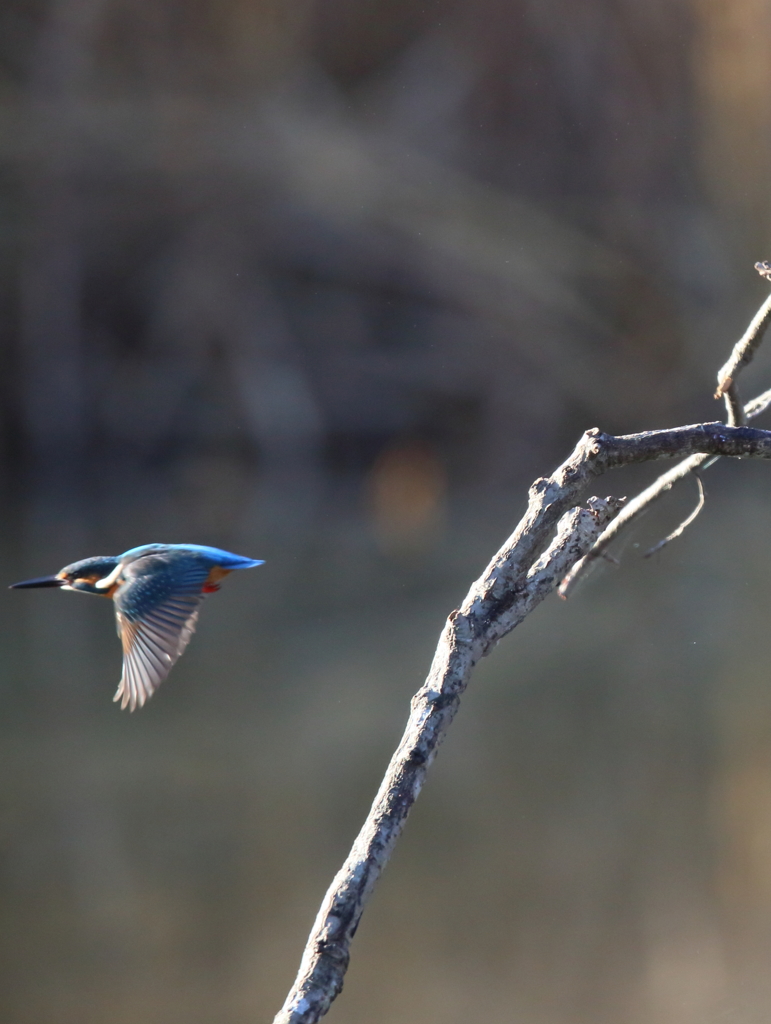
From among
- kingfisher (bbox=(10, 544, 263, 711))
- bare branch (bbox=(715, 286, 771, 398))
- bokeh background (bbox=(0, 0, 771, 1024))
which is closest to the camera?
bare branch (bbox=(715, 286, 771, 398))

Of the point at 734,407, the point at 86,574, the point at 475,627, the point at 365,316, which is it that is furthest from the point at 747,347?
the point at 365,316

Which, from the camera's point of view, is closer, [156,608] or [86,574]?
[156,608]

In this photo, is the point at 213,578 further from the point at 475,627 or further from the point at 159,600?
the point at 475,627

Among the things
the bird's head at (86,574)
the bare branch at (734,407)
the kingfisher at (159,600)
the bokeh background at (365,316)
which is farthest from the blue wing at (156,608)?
the bokeh background at (365,316)

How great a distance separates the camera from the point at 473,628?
32.2 inches

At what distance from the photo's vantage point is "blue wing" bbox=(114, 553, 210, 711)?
1.19 metres

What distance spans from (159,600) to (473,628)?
1.60 feet

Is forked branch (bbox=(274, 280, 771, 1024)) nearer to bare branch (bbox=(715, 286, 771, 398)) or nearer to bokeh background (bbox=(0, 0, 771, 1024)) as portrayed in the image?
bare branch (bbox=(715, 286, 771, 398))

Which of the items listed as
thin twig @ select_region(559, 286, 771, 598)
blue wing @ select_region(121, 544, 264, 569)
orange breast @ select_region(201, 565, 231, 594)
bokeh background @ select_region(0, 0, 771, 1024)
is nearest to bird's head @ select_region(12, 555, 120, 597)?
blue wing @ select_region(121, 544, 264, 569)

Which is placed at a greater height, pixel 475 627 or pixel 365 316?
pixel 365 316

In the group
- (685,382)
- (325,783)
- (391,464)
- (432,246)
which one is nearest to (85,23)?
(432,246)

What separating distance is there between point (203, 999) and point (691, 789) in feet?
4.78

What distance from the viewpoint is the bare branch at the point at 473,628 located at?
706 mm

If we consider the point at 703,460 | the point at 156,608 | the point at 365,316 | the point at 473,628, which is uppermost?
the point at 365,316
